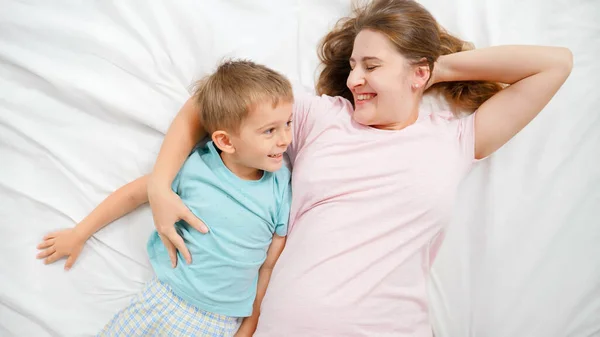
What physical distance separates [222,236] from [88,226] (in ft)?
1.21

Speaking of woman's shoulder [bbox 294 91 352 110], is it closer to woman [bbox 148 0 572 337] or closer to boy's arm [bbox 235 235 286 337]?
woman [bbox 148 0 572 337]

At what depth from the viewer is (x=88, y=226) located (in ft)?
4.31

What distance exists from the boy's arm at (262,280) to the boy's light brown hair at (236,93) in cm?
34

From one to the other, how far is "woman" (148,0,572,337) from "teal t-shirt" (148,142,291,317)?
0.04 meters

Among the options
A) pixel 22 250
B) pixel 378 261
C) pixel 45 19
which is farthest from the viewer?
pixel 45 19

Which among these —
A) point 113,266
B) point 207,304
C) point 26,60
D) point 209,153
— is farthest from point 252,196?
point 26,60

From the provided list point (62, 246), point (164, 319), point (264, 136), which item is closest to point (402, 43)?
point (264, 136)

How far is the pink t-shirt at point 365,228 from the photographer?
119 cm

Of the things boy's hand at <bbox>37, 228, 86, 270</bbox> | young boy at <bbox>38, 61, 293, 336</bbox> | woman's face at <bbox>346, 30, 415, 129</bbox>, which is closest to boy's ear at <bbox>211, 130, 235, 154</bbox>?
young boy at <bbox>38, 61, 293, 336</bbox>

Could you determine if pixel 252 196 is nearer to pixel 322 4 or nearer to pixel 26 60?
pixel 322 4

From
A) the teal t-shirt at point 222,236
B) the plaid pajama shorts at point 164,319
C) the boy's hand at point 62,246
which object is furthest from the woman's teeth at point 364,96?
the boy's hand at point 62,246

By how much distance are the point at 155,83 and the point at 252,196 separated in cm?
45

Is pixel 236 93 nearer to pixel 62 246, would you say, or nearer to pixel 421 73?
pixel 421 73

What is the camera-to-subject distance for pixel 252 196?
1.25 metres
